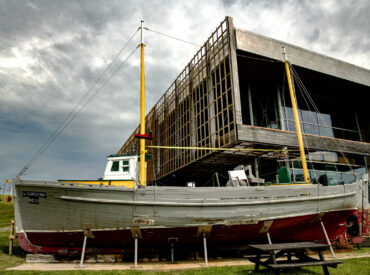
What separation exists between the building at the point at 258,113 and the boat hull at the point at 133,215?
5203mm

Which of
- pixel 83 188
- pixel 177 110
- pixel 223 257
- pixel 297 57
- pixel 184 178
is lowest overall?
pixel 223 257

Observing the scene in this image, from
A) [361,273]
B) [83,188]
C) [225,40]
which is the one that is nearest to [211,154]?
[225,40]

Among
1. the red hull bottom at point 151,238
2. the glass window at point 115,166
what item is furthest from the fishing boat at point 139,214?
the glass window at point 115,166

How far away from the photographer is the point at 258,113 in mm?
20750

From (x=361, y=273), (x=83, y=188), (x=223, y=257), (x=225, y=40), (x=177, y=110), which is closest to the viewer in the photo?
(x=361, y=273)

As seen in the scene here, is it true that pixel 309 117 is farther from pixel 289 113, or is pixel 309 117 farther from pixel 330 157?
pixel 330 157

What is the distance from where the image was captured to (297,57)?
717 inches

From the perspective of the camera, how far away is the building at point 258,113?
16031 millimetres

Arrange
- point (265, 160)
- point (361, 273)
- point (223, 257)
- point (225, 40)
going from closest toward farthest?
point (361, 273)
point (223, 257)
point (225, 40)
point (265, 160)

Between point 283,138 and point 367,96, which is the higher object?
point 367,96

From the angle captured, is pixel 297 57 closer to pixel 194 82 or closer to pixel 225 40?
pixel 225 40

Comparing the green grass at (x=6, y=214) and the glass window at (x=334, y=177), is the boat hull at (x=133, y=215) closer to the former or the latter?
the glass window at (x=334, y=177)

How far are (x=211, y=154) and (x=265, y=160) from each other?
15.9 ft

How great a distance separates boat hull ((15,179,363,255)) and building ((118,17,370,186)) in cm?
520
